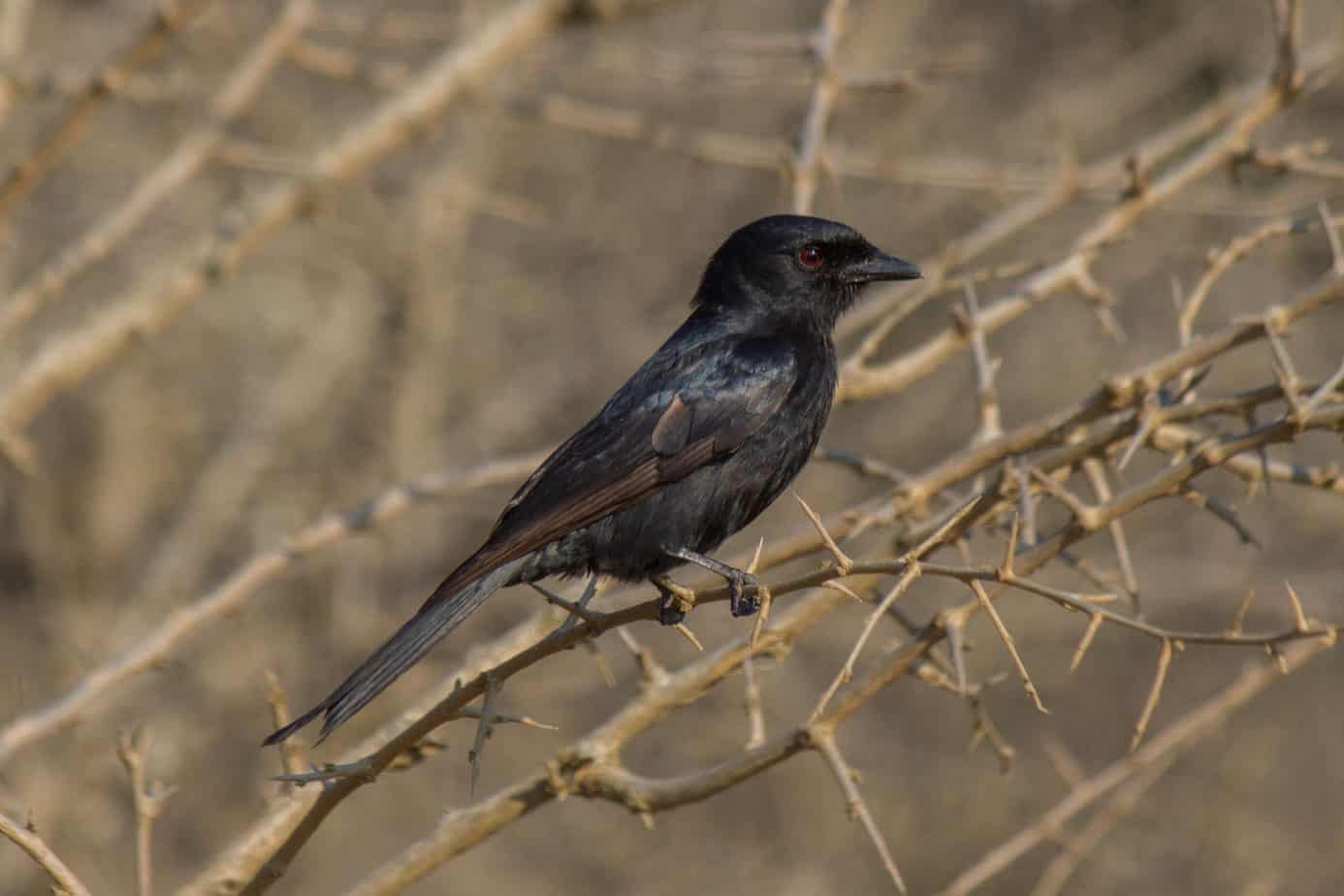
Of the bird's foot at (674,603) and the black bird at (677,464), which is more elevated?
the black bird at (677,464)

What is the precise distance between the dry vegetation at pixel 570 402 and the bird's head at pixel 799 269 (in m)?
0.91

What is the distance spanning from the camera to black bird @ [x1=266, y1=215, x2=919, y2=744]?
4.12 m

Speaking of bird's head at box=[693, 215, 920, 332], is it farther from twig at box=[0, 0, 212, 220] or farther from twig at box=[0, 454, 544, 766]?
twig at box=[0, 0, 212, 220]

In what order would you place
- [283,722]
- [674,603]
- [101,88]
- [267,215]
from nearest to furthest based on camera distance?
1. [283,722]
2. [674,603]
3. [101,88]
4. [267,215]

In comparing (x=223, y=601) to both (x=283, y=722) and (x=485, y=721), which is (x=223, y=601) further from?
(x=485, y=721)

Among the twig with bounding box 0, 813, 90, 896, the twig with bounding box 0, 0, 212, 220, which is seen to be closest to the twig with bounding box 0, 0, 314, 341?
the twig with bounding box 0, 0, 212, 220

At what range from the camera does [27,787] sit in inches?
306

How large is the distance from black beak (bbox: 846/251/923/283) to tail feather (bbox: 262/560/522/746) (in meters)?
1.48

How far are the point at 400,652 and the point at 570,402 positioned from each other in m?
5.93

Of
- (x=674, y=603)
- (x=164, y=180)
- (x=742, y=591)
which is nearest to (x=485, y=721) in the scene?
(x=674, y=603)

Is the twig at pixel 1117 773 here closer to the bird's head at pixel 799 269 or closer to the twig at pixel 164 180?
the bird's head at pixel 799 269

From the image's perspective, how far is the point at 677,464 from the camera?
4.36m

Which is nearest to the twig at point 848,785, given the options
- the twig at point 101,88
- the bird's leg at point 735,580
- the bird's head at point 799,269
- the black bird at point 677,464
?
the bird's leg at point 735,580

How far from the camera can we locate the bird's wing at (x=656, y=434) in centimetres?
421
